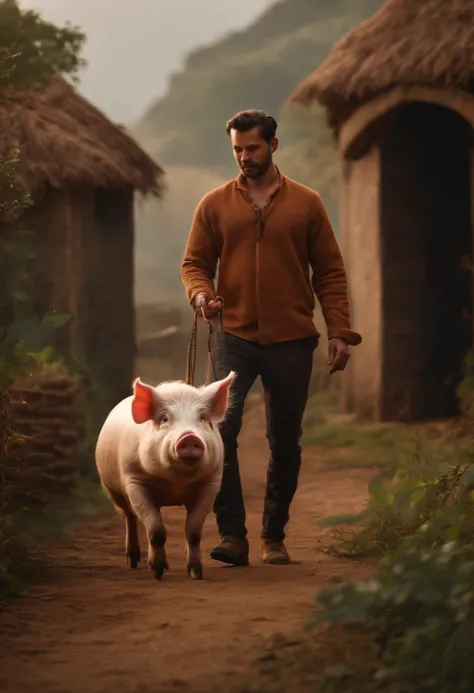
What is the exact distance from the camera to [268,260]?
232 inches

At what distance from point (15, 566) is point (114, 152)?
6.13 meters

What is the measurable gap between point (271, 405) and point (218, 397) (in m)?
0.59

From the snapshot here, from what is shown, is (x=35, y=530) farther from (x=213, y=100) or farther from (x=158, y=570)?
(x=213, y=100)

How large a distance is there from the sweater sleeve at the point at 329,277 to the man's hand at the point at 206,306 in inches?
21.5

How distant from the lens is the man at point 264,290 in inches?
232

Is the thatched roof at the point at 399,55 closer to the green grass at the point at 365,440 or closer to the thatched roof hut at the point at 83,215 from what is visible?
the thatched roof hut at the point at 83,215

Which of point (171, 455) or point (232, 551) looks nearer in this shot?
point (171, 455)

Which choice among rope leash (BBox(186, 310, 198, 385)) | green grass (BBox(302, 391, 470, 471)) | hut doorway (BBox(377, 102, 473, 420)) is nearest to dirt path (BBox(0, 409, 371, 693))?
rope leash (BBox(186, 310, 198, 385))

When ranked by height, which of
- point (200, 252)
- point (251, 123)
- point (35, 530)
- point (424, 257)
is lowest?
point (35, 530)

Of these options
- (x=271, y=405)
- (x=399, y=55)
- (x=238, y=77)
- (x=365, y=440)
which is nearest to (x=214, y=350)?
(x=271, y=405)

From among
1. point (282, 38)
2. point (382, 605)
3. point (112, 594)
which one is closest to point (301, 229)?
point (112, 594)

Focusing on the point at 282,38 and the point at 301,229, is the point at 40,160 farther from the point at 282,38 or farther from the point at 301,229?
the point at 282,38

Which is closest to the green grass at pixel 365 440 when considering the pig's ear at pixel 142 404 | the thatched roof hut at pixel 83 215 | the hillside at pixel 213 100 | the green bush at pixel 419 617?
the thatched roof hut at pixel 83 215

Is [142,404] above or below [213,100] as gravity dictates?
below
